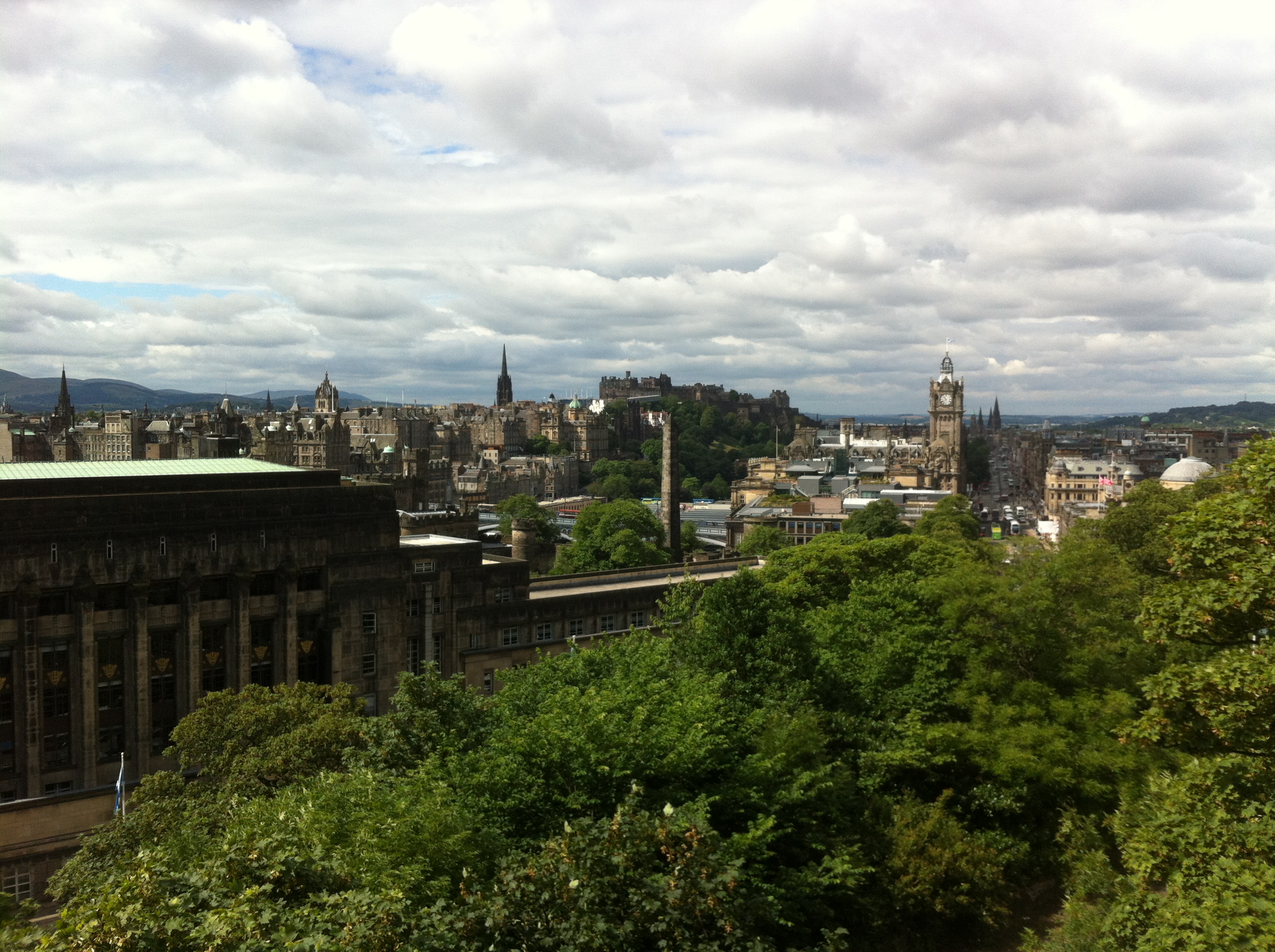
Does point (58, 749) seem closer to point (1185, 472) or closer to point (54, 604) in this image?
point (54, 604)

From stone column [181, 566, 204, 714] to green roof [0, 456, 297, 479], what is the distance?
4.67 metres

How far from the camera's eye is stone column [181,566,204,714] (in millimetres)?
42125

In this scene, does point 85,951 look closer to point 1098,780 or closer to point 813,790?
point 813,790

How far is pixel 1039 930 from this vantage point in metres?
31.2

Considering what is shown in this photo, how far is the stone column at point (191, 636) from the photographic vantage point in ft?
138

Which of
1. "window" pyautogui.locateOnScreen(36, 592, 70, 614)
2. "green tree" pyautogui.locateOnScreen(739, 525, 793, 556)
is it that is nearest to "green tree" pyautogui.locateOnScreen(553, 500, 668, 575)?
"green tree" pyautogui.locateOnScreen(739, 525, 793, 556)

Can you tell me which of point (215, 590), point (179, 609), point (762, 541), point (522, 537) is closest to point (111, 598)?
point (179, 609)

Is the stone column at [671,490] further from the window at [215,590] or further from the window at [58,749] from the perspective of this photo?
the window at [58,749]

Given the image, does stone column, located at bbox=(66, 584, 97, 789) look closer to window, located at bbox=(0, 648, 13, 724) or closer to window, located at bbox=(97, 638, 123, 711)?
window, located at bbox=(97, 638, 123, 711)

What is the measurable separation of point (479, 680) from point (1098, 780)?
29129 millimetres

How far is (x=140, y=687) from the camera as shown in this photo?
4091 cm

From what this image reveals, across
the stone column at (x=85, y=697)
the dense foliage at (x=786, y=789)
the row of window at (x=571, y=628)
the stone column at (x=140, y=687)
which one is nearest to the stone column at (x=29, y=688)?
the stone column at (x=85, y=697)

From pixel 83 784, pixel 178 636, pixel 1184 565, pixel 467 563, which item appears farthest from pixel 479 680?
pixel 1184 565

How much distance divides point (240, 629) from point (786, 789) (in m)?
26.7
